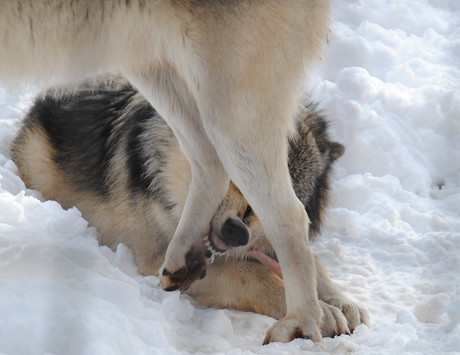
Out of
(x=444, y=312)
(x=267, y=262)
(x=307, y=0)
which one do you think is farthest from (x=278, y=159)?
(x=444, y=312)

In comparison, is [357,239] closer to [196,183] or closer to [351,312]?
[351,312]

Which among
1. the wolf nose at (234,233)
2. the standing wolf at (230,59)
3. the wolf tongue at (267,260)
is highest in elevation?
the standing wolf at (230,59)

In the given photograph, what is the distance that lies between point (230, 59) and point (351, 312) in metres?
1.40

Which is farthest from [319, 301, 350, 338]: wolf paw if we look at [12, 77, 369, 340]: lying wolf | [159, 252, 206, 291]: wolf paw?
[159, 252, 206, 291]: wolf paw

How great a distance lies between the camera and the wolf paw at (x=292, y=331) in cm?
197

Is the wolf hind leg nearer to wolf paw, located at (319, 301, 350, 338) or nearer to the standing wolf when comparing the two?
the standing wolf

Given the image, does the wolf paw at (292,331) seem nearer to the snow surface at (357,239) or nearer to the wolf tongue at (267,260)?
the snow surface at (357,239)

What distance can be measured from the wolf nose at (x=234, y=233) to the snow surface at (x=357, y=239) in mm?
363

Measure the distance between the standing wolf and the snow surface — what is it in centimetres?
44

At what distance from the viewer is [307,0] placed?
1.99 metres

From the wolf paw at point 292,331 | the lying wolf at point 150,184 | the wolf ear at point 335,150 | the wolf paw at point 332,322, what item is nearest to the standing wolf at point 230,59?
the wolf paw at point 292,331

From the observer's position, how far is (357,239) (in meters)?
3.28

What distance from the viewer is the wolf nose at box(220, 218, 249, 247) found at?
2320 mm

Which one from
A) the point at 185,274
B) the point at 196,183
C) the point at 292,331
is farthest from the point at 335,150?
the point at 292,331
